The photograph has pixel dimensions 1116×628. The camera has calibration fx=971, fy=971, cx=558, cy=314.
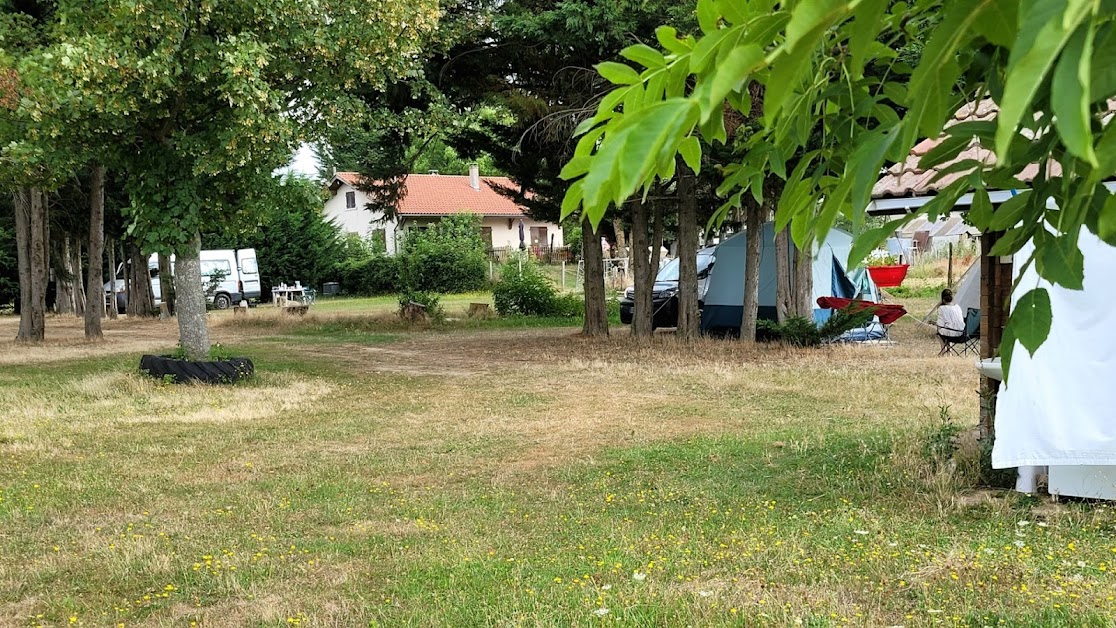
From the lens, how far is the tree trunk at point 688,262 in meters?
15.3

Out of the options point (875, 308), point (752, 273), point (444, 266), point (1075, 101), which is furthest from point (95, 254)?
point (1075, 101)

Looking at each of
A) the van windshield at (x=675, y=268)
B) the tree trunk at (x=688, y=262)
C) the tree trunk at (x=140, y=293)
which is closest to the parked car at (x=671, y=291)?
the van windshield at (x=675, y=268)

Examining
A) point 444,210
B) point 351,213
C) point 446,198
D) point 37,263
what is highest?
point 446,198

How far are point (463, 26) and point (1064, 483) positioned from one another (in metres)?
10.9

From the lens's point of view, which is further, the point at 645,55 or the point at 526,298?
the point at 526,298

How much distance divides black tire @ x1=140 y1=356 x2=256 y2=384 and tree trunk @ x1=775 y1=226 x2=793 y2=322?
28.3 ft

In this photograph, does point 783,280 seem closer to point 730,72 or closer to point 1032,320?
point 1032,320

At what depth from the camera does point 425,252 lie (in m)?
35.5

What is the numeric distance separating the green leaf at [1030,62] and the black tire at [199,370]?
11.5 m

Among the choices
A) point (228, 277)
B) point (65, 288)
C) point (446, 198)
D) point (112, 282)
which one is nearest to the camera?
point (112, 282)

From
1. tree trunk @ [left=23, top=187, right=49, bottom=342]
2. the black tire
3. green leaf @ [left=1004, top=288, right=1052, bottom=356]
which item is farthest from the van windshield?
green leaf @ [left=1004, top=288, right=1052, bottom=356]

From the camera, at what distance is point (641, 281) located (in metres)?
16.5

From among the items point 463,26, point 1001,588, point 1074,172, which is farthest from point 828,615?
point 463,26

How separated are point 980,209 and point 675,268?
61.2ft
